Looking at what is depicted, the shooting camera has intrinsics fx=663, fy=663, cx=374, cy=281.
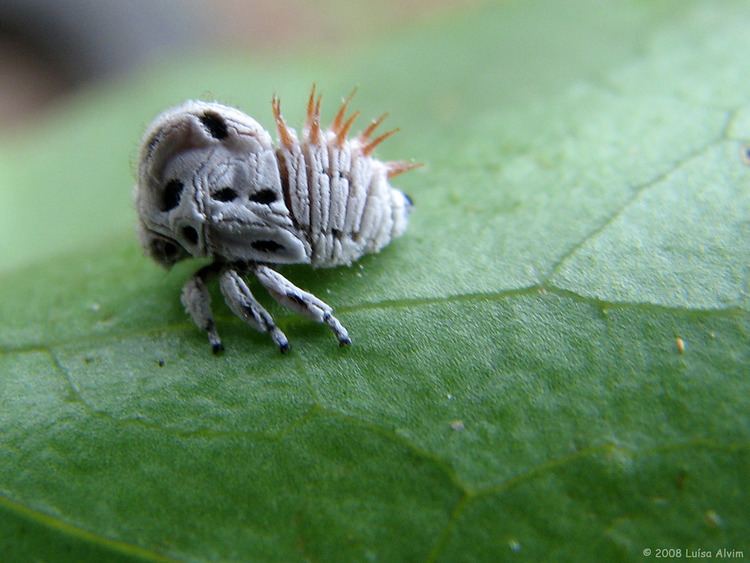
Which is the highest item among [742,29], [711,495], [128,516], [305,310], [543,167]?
[742,29]

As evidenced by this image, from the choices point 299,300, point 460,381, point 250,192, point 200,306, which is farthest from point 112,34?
point 460,381

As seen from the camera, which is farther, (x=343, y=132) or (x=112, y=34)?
(x=112, y=34)

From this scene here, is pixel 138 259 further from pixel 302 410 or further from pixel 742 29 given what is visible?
pixel 742 29

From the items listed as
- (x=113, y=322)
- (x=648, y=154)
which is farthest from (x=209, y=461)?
(x=648, y=154)

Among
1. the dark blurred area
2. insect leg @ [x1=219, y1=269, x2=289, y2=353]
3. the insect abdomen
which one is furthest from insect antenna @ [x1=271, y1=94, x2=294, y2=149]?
the dark blurred area

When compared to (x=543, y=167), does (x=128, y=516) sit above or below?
below

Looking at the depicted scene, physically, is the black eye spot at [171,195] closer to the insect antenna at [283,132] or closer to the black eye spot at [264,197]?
the black eye spot at [264,197]

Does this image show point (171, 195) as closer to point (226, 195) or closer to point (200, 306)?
point (226, 195)
